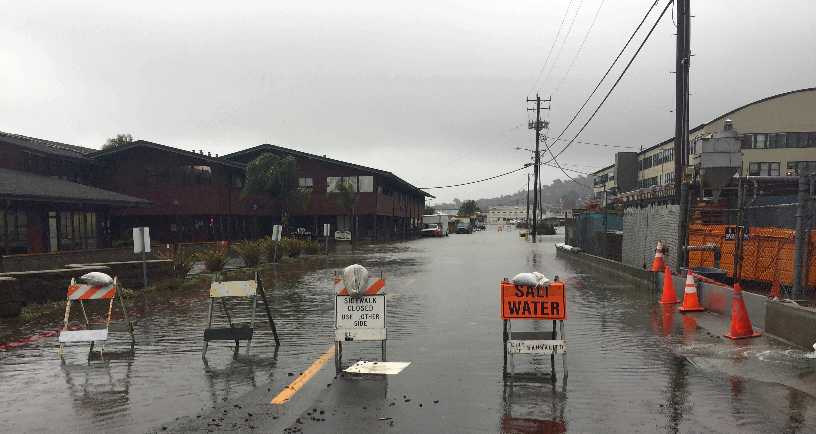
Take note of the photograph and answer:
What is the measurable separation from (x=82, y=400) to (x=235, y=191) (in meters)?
43.1

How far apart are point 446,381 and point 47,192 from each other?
2417 centimetres

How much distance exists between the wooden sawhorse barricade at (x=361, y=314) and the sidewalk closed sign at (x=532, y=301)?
1502 millimetres

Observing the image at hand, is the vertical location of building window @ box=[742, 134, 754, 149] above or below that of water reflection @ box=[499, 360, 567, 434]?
above

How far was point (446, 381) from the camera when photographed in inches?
266

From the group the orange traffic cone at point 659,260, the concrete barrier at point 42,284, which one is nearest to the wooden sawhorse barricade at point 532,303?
the orange traffic cone at point 659,260

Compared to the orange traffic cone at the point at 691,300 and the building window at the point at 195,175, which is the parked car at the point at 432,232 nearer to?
the building window at the point at 195,175

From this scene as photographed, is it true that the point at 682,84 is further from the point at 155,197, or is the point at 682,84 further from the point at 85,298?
the point at 155,197

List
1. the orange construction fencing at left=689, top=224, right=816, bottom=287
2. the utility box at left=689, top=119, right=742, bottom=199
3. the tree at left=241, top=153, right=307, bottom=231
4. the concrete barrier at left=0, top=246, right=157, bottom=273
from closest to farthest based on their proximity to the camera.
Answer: the orange construction fencing at left=689, top=224, right=816, bottom=287 → the utility box at left=689, top=119, right=742, bottom=199 → the concrete barrier at left=0, top=246, right=157, bottom=273 → the tree at left=241, top=153, right=307, bottom=231

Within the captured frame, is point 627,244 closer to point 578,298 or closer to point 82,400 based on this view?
point 578,298

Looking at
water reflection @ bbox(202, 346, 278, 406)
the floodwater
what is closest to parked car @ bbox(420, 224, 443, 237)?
the floodwater

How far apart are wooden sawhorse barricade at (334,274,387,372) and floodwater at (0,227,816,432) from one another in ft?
2.12

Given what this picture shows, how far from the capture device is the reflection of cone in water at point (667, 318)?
9902 millimetres

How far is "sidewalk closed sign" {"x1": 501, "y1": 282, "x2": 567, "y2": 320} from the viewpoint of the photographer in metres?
7.01

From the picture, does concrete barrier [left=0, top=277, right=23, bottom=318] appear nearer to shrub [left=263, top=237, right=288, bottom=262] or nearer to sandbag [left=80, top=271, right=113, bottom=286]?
sandbag [left=80, top=271, right=113, bottom=286]
